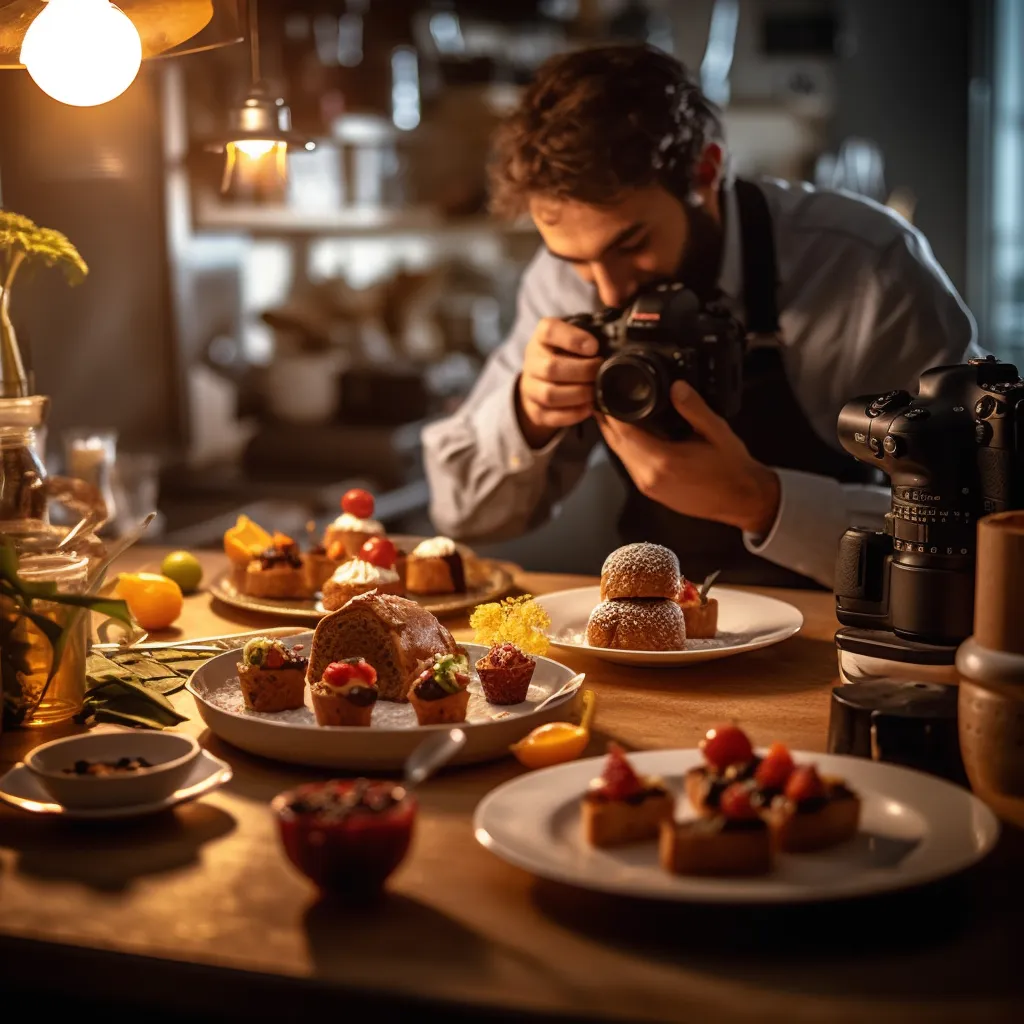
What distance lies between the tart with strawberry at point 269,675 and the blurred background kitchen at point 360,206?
112 cm

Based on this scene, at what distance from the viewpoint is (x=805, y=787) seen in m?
0.89

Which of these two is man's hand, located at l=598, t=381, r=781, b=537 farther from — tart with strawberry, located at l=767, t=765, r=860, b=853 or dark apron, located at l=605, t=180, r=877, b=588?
tart with strawberry, located at l=767, t=765, r=860, b=853

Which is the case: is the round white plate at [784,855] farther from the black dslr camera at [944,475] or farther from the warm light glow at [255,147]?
the warm light glow at [255,147]

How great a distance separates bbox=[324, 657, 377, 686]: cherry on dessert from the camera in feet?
3.71

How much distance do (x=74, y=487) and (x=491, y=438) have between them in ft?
2.25

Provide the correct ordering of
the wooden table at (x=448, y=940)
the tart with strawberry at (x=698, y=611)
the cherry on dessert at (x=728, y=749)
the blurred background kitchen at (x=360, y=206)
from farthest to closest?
the blurred background kitchen at (x=360, y=206) < the tart with strawberry at (x=698, y=611) < the cherry on dessert at (x=728, y=749) < the wooden table at (x=448, y=940)

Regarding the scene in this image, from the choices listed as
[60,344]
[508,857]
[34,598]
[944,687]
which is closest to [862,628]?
[944,687]

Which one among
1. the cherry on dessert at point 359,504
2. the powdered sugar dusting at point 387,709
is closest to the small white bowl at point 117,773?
the powdered sugar dusting at point 387,709

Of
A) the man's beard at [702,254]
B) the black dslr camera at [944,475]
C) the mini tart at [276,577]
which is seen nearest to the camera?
the black dslr camera at [944,475]

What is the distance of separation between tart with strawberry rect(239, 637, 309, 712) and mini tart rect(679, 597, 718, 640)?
45cm

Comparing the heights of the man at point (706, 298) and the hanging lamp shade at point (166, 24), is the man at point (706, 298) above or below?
below

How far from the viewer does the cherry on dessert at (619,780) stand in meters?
0.91

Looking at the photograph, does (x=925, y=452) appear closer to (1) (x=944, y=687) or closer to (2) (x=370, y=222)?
(1) (x=944, y=687)

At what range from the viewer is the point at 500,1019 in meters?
0.74
